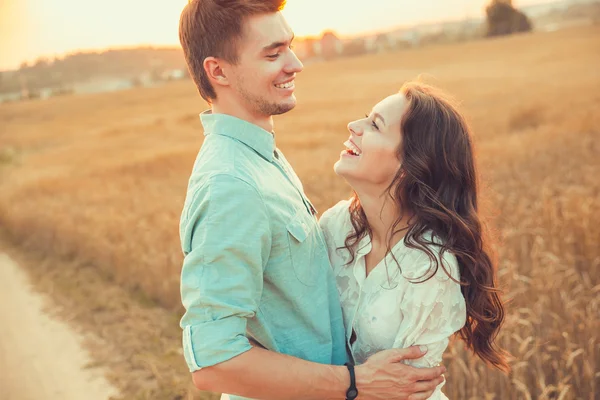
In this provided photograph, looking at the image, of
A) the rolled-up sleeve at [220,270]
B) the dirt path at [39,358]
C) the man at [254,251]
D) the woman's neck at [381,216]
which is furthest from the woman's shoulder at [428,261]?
the dirt path at [39,358]

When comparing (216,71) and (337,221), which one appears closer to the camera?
(216,71)

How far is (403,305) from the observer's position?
199cm

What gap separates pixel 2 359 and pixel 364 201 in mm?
4287

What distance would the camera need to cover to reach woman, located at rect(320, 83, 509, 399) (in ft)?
6.63

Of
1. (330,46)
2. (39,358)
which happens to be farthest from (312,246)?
(330,46)

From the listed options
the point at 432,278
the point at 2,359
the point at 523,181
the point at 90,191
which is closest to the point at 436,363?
the point at 432,278

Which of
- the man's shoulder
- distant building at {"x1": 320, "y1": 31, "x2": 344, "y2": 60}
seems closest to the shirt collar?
the man's shoulder

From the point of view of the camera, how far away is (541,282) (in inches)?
164

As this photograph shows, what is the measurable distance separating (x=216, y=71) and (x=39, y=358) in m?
3.98

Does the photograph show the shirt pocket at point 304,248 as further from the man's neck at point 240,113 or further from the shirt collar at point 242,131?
the man's neck at point 240,113

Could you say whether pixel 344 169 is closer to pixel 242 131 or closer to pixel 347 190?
pixel 242 131

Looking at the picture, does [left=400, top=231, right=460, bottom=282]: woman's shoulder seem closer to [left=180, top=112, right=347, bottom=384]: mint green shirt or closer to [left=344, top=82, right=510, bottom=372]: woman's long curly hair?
[left=344, top=82, right=510, bottom=372]: woman's long curly hair

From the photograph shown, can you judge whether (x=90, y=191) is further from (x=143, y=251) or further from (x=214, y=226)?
(x=214, y=226)

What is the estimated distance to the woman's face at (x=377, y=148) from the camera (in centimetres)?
221
